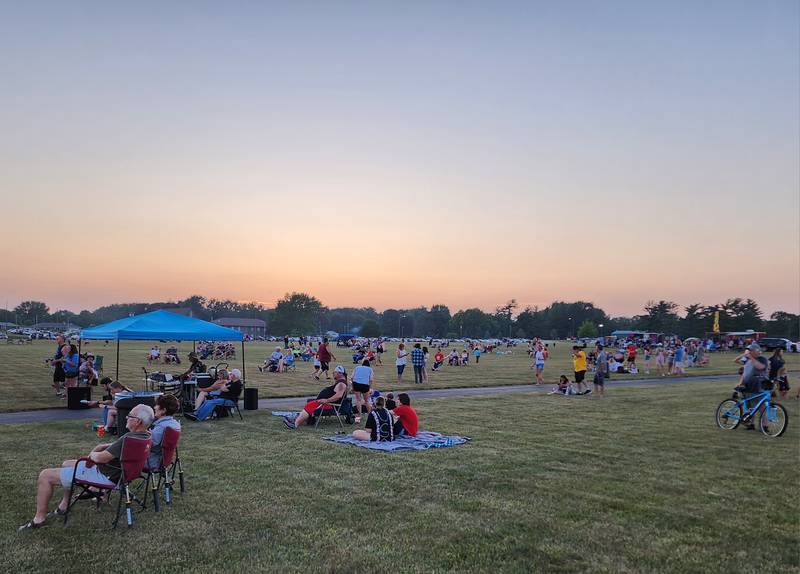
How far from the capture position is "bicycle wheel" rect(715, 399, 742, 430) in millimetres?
12906

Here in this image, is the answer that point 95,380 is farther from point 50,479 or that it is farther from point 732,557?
point 732,557

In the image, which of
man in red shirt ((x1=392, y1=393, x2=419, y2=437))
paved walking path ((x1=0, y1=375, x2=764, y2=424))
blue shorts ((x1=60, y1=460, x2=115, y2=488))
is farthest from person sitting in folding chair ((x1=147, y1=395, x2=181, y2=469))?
paved walking path ((x1=0, y1=375, x2=764, y2=424))

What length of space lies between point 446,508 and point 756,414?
30.3 ft

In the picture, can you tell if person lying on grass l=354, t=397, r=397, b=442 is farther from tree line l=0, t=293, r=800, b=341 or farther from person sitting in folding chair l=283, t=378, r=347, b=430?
tree line l=0, t=293, r=800, b=341

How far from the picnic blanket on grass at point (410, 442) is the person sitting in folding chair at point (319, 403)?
1.33 m

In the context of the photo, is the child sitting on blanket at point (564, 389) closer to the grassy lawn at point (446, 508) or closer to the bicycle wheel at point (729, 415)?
the bicycle wheel at point (729, 415)

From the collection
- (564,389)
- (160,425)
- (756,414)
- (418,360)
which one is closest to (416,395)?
(418,360)

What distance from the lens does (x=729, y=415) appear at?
1312 cm

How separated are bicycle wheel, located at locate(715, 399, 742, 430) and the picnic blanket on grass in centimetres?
615

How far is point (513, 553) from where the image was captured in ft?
17.9

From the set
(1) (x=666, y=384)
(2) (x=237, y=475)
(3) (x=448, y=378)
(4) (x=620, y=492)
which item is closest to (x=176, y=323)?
(2) (x=237, y=475)

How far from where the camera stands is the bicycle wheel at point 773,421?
12109 millimetres

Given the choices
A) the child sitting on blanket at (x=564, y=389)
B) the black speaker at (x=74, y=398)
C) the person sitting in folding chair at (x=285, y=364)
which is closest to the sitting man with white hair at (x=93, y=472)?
the black speaker at (x=74, y=398)

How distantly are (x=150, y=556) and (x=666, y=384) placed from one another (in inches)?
965
